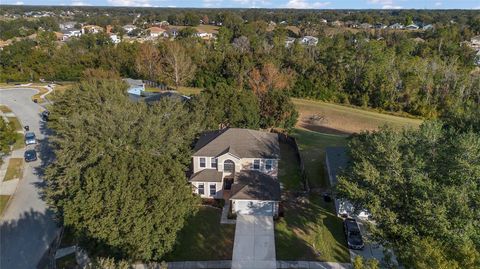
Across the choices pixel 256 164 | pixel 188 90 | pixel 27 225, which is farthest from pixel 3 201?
pixel 188 90

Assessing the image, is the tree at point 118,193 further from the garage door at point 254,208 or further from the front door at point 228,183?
the front door at point 228,183

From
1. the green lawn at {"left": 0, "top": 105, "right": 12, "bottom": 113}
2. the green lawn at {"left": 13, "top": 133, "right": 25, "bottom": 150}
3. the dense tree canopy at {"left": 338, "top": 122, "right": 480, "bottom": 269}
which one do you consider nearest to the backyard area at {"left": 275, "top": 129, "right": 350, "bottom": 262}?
the dense tree canopy at {"left": 338, "top": 122, "right": 480, "bottom": 269}

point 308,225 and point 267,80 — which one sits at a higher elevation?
point 267,80

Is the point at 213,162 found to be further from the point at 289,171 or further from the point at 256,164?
the point at 289,171

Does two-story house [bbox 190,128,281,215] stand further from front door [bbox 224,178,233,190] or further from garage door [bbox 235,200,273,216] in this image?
garage door [bbox 235,200,273,216]

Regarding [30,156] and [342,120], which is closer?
[30,156]
